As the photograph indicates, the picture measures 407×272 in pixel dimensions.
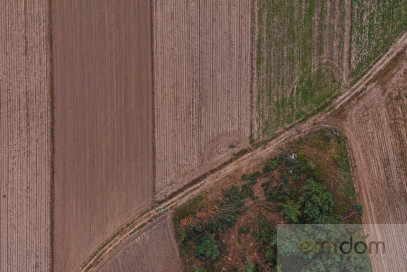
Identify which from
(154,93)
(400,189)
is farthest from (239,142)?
(400,189)

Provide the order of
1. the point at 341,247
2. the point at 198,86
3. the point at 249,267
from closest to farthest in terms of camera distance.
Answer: the point at 341,247 < the point at 249,267 < the point at 198,86

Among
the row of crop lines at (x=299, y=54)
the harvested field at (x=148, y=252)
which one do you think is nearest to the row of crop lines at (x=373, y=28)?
the row of crop lines at (x=299, y=54)

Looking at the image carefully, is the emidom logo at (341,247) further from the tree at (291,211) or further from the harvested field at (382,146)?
the tree at (291,211)

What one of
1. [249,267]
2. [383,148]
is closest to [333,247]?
[249,267]

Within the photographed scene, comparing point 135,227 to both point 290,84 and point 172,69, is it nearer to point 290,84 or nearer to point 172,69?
point 172,69

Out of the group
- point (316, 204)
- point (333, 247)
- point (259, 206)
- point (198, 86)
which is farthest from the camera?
point (198, 86)

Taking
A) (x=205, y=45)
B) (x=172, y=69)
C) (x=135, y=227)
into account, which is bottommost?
(x=135, y=227)

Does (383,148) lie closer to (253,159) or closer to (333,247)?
(333,247)
